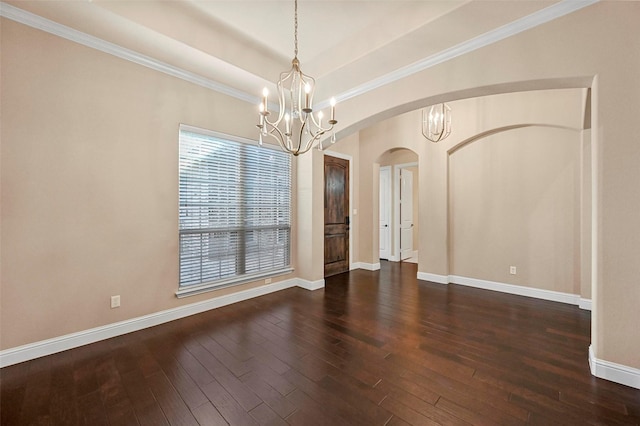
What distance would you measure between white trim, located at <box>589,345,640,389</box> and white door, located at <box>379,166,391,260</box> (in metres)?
5.03

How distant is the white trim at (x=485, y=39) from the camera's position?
7.20ft

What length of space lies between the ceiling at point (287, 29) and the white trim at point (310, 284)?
10.5ft

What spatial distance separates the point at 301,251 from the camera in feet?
15.2

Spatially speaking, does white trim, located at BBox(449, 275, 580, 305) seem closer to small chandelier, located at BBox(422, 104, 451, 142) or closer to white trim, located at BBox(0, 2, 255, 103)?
small chandelier, located at BBox(422, 104, 451, 142)

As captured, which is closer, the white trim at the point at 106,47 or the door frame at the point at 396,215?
the white trim at the point at 106,47

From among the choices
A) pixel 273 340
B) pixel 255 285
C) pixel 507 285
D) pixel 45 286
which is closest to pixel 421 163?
pixel 507 285

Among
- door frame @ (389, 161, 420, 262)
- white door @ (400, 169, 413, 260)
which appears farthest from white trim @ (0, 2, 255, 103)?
white door @ (400, 169, 413, 260)

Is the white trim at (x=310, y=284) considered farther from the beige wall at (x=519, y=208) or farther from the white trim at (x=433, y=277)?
the beige wall at (x=519, y=208)

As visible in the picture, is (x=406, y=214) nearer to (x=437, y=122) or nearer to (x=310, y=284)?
(x=437, y=122)

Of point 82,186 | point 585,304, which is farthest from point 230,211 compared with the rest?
point 585,304

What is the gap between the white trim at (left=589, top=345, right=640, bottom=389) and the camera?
197 centimetres

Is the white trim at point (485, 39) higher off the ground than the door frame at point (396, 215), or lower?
higher

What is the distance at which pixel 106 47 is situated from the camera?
8.94 ft

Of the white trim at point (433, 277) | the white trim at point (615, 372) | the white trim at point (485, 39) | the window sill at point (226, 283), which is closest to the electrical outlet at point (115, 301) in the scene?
the window sill at point (226, 283)
